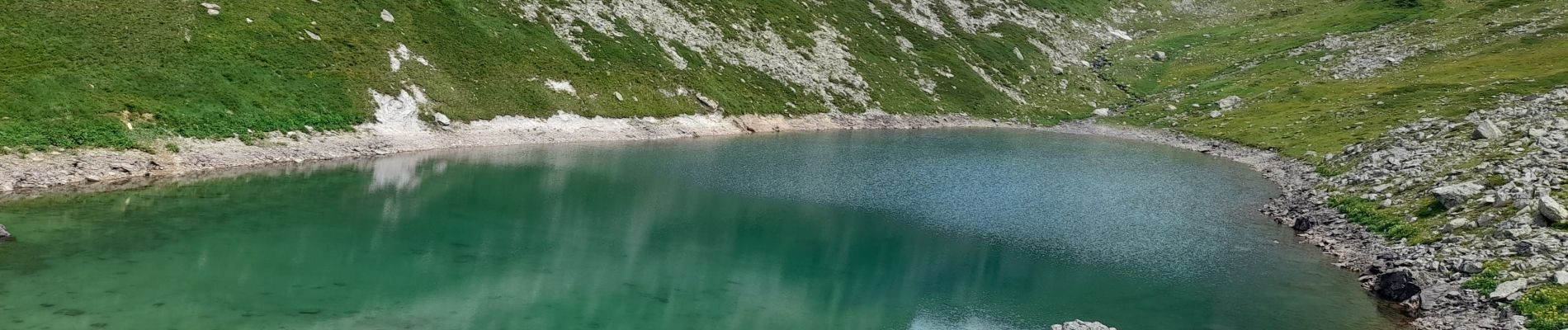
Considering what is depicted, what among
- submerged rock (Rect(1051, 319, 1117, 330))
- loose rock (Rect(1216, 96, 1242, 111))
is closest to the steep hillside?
loose rock (Rect(1216, 96, 1242, 111))

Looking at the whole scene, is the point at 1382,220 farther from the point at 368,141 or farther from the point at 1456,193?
the point at 368,141

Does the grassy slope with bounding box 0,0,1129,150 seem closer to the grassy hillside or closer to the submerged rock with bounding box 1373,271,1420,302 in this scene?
the grassy hillside

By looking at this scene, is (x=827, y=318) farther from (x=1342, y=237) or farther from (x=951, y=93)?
(x=951, y=93)

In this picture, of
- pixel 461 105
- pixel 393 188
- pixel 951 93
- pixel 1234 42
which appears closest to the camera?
pixel 393 188

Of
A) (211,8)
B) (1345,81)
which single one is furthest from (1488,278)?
(1345,81)

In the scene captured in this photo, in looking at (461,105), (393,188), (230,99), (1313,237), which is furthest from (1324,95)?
(230,99)

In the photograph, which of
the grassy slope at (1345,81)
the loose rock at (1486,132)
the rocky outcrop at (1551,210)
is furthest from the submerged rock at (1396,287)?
the loose rock at (1486,132)
